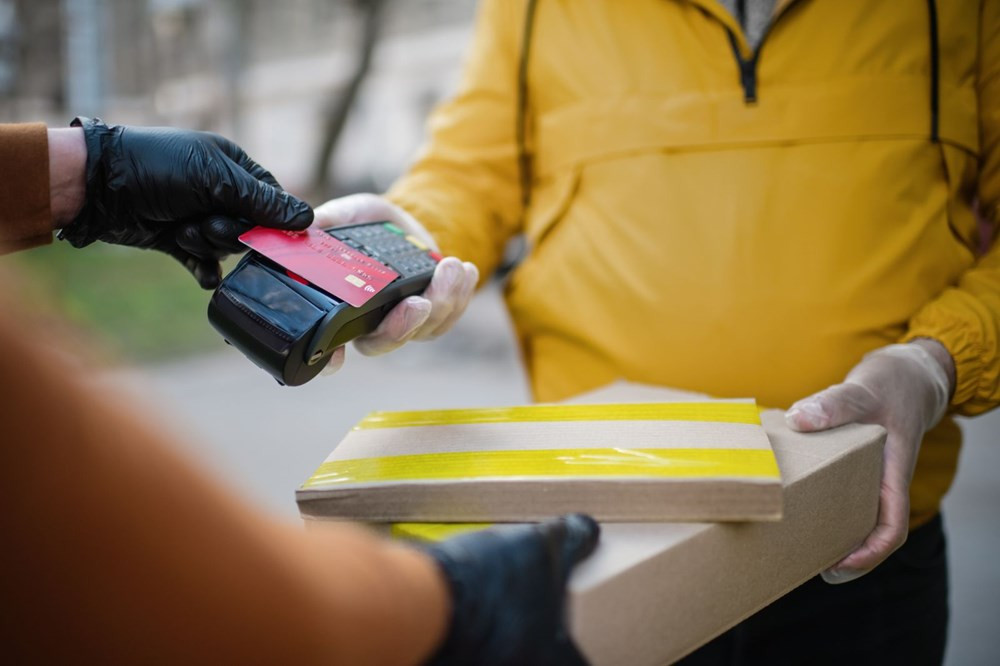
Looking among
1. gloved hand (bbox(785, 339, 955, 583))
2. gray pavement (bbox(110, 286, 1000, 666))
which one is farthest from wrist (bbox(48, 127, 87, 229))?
gray pavement (bbox(110, 286, 1000, 666))

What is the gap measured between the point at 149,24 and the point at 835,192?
34.6 ft

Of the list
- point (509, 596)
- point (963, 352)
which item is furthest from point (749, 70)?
point (509, 596)

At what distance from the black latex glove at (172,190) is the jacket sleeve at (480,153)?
0.92 ft

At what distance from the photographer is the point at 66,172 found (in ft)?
2.67

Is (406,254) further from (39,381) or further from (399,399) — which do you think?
(399,399)

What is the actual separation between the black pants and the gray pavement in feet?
4.51

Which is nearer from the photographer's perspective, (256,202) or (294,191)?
(256,202)

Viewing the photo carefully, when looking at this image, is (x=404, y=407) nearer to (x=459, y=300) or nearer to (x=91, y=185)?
(x=459, y=300)

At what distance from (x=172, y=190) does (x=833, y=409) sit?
0.72 meters

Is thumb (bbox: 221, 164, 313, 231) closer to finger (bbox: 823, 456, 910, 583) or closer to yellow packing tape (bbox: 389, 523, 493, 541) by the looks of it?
yellow packing tape (bbox: 389, 523, 493, 541)

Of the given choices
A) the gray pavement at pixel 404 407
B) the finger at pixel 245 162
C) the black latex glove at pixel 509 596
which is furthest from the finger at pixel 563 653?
the gray pavement at pixel 404 407

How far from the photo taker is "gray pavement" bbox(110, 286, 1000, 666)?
242 cm

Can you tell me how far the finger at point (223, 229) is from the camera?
0.87 m

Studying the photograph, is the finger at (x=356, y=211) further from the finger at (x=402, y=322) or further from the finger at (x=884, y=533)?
the finger at (x=884, y=533)
